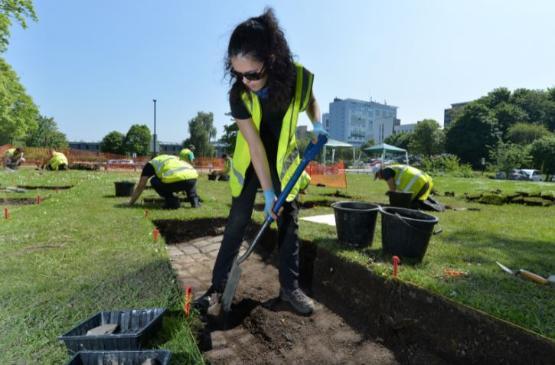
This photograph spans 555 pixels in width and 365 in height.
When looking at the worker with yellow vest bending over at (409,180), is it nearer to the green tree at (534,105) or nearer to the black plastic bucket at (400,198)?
the black plastic bucket at (400,198)

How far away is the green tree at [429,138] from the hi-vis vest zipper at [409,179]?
4657 cm

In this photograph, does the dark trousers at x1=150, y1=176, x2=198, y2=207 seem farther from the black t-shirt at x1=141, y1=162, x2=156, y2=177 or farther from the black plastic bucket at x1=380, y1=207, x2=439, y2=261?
the black plastic bucket at x1=380, y1=207, x2=439, y2=261

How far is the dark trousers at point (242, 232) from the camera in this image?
2.71 metres

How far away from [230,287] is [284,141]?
1169 millimetres

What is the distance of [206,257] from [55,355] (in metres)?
2.42

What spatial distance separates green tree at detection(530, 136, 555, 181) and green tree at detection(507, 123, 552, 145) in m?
14.6

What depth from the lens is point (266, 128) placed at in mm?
2594

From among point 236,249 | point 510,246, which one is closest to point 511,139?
point 510,246

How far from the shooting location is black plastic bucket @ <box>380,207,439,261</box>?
2990 mm

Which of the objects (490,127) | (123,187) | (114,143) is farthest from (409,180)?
(114,143)

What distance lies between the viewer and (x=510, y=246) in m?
3.89

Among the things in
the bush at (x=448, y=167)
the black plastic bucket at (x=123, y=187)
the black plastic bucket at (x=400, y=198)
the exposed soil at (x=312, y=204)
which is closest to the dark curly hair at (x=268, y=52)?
the black plastic bucket at (x=400, y=198)

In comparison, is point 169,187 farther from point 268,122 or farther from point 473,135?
point 473,135

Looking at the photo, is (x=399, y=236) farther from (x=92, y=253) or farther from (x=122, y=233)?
(x=122, y=233)
